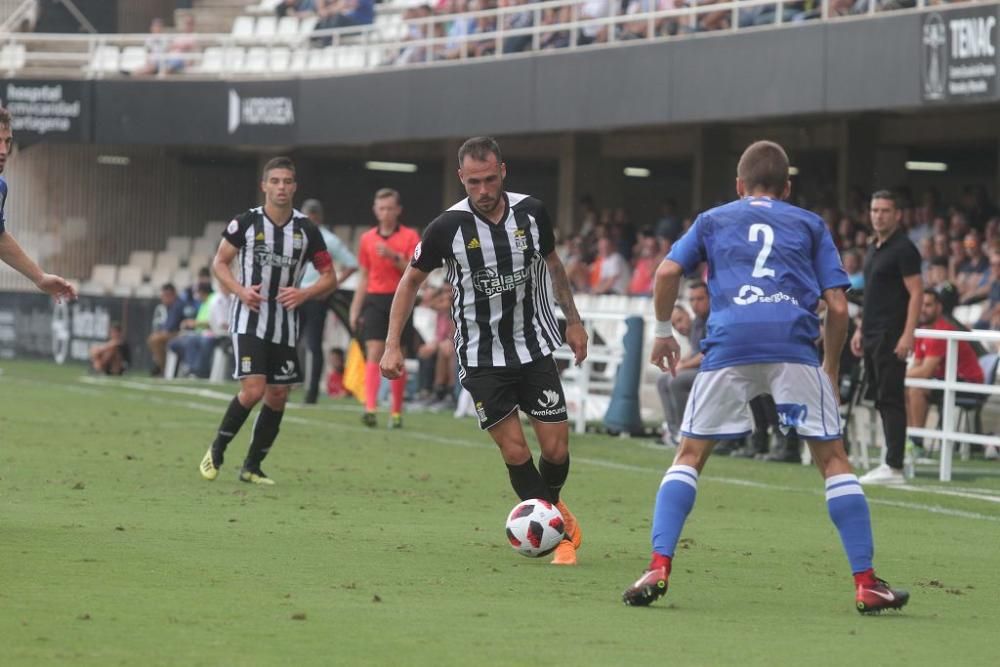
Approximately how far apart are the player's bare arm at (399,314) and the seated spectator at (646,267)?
15.4 m

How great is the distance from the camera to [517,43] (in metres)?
28.7

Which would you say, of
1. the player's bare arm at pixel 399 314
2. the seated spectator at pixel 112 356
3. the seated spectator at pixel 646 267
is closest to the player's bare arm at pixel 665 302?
the player's bare arm at pixel 399 314

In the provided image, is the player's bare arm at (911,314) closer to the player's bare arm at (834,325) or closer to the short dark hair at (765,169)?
the player's bare arm at (834,325)

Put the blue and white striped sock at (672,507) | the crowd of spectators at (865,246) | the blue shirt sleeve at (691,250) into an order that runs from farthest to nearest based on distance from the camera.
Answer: the crowd of spectators at (865,246), the blue shirt sleeve at (691,250), the blue and white striped sock at (672,507)

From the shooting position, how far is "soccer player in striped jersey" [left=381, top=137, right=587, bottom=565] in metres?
8.59

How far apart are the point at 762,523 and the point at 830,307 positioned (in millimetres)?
3741

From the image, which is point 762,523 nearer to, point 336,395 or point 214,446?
point 214,446

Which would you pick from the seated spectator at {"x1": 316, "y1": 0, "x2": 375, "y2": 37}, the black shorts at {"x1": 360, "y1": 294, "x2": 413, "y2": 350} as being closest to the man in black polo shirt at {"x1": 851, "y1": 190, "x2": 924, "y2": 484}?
the black shorts at {"x1": 360, "y1": 294, "x2": 413, "y2": 350}

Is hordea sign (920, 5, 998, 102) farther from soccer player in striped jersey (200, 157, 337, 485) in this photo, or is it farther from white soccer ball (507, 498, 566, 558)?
white soccer ball (507, 498, 566, 558)

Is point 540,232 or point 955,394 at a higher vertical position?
point 540,232

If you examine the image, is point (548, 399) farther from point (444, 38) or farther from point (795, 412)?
point (444, 38)

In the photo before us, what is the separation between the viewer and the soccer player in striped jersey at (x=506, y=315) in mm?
8586

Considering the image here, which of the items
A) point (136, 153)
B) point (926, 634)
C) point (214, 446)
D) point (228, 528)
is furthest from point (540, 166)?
point (926, 634)

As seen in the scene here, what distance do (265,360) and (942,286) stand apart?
7.14 metres
